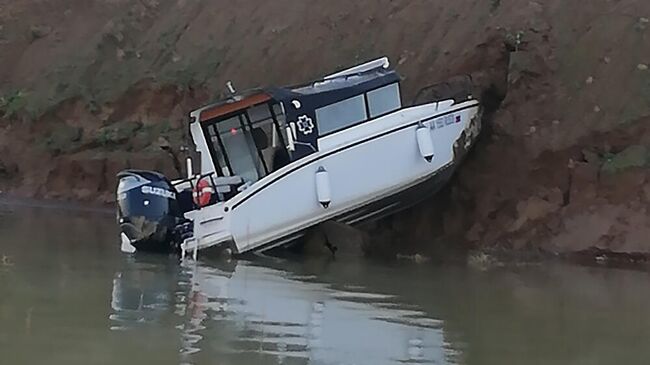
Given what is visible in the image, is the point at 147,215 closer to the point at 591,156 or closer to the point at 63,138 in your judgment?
the point at 591,156

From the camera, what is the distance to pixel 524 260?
734 inches

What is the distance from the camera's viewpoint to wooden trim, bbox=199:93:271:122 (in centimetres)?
1925

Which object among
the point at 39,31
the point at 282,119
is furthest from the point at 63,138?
the point at 282,119

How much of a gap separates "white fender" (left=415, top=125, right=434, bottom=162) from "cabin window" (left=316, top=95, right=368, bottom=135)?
3.05 feet

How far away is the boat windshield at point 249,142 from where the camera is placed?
1922cm

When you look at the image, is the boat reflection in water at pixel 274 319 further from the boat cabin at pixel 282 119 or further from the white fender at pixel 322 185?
the boat cabin at pixel 282 119

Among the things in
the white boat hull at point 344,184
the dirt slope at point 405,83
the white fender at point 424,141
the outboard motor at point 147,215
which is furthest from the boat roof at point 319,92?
the dirt slope at point 405,83

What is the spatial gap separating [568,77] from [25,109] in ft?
43.5

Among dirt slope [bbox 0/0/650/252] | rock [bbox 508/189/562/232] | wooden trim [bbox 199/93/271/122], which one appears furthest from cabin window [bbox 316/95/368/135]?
rock [bbox 508/189/562/232]

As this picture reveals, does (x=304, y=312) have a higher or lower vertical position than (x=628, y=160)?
lower

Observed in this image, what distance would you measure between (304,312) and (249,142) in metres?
7.29

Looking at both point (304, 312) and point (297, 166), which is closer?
point (304, 312)

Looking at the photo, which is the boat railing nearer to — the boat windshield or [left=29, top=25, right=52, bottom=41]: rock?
the boat windshield

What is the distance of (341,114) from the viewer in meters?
19.1
